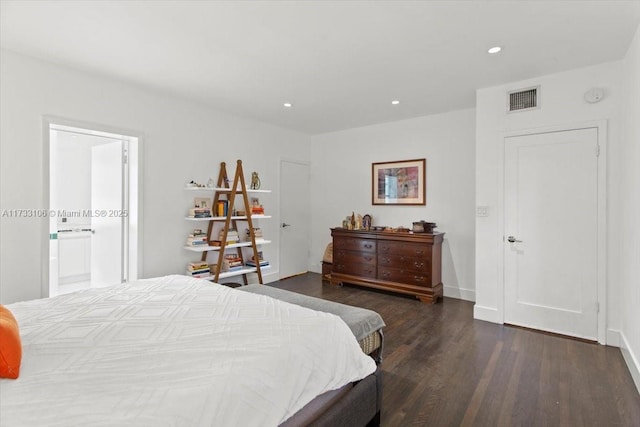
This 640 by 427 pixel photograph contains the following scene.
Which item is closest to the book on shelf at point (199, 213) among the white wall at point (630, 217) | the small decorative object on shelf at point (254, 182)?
the small decorative object on shelf at point (254, 182)

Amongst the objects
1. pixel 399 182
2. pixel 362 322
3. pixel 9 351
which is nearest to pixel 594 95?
pixel 399 182

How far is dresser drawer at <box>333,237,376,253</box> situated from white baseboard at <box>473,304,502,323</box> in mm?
1540

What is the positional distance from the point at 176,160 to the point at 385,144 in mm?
3048

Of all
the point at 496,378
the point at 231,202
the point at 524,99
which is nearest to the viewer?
the point at 496,378

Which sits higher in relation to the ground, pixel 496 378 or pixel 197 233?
pixel 197 233

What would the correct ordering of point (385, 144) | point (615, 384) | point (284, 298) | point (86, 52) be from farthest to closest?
point (385, 144)
point (86, 52)
point (284, 298)
point (615, 384)

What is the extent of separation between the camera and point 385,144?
5.19 metres

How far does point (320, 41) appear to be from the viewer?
259 cm

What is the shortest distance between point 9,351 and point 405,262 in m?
3.95

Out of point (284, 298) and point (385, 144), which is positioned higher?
point (385, 144)

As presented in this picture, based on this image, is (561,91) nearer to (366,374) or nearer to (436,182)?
(436,182)

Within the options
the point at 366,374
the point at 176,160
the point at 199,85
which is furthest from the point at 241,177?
the point at 366,374

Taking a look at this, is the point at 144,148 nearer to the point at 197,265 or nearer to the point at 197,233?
the point at 197,233

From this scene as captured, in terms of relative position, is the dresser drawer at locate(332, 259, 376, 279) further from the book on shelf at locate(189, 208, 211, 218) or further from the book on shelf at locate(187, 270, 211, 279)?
the book on shelf at locate(189, 208, 211, 218)
